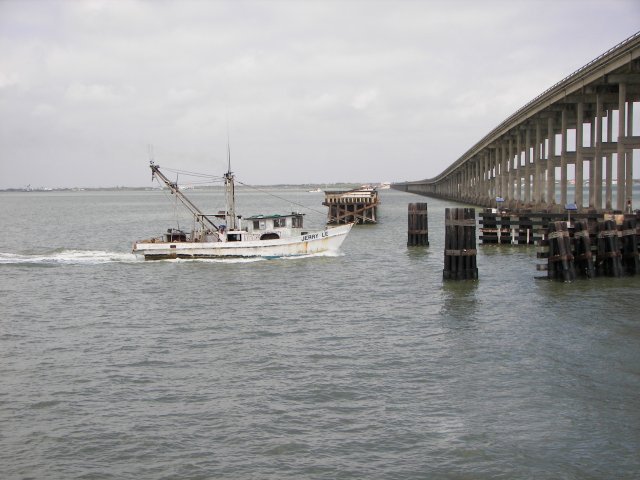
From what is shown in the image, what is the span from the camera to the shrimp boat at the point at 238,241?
4028 cm

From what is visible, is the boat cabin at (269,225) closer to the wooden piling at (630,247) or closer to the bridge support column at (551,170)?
the wooden piling at (630,247)

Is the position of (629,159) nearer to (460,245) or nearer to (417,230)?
(417,230)

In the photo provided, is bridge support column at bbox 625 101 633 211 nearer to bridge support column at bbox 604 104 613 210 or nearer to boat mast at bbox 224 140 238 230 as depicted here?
bridge support column at bbox 604 104 613 210

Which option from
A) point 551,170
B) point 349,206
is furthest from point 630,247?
point 349,206

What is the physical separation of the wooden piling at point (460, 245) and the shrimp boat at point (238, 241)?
1244cm

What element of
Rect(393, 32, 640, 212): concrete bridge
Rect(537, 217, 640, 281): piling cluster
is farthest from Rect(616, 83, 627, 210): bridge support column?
Rect(537, 217, 640, 281): piling cluster

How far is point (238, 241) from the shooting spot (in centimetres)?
4038

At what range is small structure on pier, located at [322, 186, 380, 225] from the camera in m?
71.6

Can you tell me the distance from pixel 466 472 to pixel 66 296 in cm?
2197

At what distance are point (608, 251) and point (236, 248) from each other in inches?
785

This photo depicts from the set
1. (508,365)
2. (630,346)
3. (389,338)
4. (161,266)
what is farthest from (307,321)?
(161,266)

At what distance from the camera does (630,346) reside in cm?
1894

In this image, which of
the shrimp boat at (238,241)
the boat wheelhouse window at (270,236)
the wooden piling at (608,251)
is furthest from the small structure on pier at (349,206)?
the wooden piling at (608,251)

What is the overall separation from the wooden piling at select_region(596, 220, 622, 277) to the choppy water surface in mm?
763
